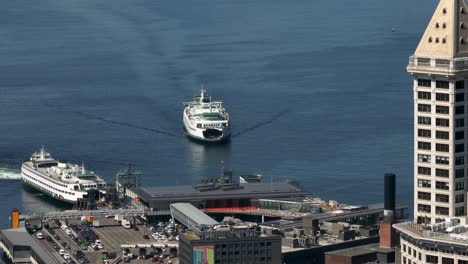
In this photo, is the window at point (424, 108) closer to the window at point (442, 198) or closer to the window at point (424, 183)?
the window at point (424, 183)

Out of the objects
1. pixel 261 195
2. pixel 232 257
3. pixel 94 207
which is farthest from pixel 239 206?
pixel 232 257

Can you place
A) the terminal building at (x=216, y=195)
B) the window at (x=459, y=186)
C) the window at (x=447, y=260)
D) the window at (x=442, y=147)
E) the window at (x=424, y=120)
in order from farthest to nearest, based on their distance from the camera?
1. the terminal building at (x=216, y=195)
2. the window at (x=459, y=186)
3. the window at (x=424, y=120)
4. the window at (x=442, y=147)
5. the window at (x=447, y=260)

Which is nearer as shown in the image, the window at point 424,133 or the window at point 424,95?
the window at point 424,95

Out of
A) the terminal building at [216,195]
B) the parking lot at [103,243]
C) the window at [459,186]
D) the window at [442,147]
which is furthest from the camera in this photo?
the terminal building at [216,195]

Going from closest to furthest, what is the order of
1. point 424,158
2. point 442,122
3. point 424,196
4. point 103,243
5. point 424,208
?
point 442,122
point 424,158
point 424,196
point 424,208
point 103,243

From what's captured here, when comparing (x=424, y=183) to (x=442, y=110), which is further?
(x=424, y=183)

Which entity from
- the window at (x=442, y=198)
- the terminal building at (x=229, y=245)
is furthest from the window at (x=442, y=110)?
the terminal building at (x=229, y=245)

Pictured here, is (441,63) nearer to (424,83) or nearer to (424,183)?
(424,83)

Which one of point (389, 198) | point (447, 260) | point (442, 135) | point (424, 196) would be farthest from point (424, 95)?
point (389, 198)
